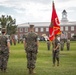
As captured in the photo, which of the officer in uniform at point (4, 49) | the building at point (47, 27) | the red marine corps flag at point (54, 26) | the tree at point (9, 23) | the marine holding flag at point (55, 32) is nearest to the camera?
the officer in uniform at point (4, 49)

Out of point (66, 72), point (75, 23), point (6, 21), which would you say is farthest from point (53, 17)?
point (75, 23)

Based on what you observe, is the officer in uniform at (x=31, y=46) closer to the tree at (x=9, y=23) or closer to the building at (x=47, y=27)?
the tree at (x=9, y=23)

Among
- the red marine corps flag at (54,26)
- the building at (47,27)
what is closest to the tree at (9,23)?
the building at (47,27)

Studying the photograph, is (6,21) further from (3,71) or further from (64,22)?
(3,71)

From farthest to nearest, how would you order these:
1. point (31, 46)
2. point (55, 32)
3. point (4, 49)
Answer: point (55, 32) < point (4, 49) < point (31, 46)

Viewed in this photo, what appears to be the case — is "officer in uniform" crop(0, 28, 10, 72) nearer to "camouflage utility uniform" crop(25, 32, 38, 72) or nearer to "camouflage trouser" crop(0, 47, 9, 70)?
"camouflage trouser" crop(0, 47, 9, 70)

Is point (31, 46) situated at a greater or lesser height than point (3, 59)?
greater

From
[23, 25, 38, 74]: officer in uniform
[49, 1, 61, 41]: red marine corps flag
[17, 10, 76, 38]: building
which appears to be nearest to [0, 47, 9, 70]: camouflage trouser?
[23, 25, 38, 74]: officer in uniform

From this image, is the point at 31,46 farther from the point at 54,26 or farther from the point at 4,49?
the point at 54,26

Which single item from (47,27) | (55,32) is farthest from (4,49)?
(47,27)

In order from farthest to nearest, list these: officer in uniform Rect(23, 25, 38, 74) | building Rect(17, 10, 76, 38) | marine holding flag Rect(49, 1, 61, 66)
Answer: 1. building Rect(17, 10, 76, 38)
2. marine holding flag Rect(49, 1, 61, 66)
3. officer in uniform Rect(23, 25, 38, 74)

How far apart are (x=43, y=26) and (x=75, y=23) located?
12544mm

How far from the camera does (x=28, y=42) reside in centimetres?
1719

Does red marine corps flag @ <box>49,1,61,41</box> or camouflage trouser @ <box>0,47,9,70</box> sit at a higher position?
red marine corps flag @ <box>49,1,61,41</box>
